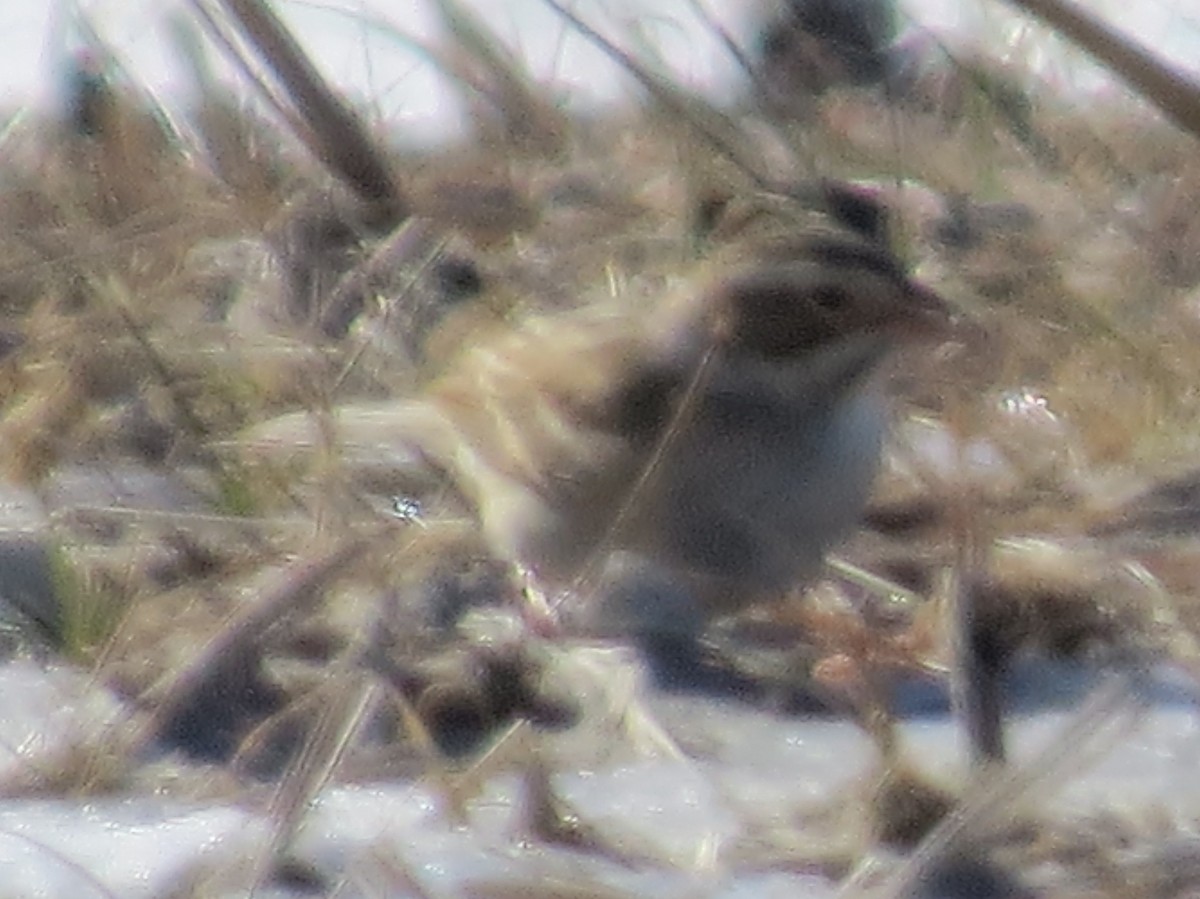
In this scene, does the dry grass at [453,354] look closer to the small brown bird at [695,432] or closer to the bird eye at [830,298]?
the small brown bird at [695,432]

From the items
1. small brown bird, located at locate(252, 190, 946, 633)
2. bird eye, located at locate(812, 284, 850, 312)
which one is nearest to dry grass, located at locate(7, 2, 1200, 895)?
small brown bird, located at locate(252, 190, 946, 633)

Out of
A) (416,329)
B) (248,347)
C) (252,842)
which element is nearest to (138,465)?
(248,347)

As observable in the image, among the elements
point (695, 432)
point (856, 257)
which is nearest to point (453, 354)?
point (695, 432)

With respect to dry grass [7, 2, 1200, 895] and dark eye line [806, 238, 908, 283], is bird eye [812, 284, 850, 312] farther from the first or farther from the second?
dry grass [7, 2, 1200, 895]

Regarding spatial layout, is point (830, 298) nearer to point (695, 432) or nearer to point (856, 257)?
point (856, 257)

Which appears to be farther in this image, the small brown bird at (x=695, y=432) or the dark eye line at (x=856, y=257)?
the dark eye line at (x=856, y=257)

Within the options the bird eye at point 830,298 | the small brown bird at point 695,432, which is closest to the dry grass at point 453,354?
the small brown bird at point 695,432

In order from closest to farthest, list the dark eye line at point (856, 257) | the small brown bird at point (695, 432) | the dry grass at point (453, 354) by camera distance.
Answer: the dry grass at point (453, 354)
the small brown bird at point (695, 432)
the dark eye line at point (856, 257)

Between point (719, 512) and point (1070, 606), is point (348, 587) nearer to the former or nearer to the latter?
point (719, 512)
